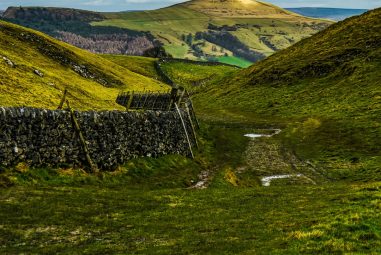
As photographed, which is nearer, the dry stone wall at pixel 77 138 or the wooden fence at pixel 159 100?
the dry stone wall at pixel 77 138

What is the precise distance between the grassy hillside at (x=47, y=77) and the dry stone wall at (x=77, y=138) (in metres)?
12.4

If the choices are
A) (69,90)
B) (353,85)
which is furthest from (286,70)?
(69,90)

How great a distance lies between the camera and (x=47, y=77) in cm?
6912

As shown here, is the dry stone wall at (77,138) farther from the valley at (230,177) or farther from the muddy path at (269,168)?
the muddy path at (269,168)

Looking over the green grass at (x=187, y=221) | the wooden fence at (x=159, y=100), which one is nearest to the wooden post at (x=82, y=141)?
the green grass at (x=187, y=221)

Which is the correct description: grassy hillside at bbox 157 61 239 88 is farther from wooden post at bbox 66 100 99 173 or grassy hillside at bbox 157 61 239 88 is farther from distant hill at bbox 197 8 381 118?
wooden post at bbox 66 100 99 173

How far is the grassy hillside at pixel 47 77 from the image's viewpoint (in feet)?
176

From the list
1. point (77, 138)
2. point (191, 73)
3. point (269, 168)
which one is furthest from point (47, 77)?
point (191, 73)

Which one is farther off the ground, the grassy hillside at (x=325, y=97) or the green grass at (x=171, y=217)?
the green grass at (x=171, y=217)

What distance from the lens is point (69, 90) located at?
66.9 metres

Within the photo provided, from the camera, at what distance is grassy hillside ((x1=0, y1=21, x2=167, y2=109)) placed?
53.7 m

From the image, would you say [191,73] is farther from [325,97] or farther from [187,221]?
[187,221]

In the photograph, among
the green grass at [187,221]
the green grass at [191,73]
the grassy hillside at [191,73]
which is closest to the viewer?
Answer: the green grass at [187,221]

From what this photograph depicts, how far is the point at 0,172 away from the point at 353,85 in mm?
80010
